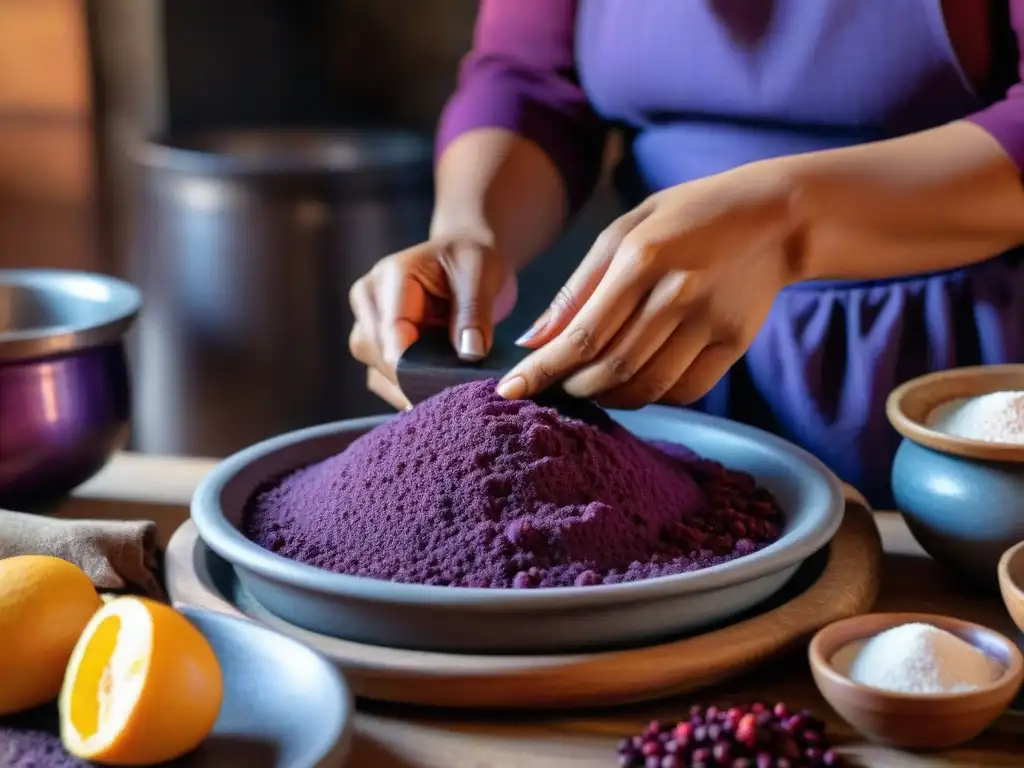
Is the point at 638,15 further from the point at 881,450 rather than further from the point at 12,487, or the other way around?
the point at 12,487

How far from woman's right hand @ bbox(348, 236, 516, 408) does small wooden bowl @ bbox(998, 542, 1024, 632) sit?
0.42m

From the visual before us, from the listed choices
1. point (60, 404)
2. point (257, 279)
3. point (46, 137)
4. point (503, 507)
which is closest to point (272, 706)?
point (503, 507)

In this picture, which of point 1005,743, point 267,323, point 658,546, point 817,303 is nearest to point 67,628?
point 658,546

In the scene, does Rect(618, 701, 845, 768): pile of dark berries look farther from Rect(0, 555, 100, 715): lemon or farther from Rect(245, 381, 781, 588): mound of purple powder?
Rect(0, 555, 100, 715): lemon

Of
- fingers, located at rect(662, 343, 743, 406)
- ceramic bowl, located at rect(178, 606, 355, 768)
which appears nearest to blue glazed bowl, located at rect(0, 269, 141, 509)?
ceramic bowl, located at rect(178, 606, 355, 768)

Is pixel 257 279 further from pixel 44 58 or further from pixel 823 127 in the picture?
pixel 823 127

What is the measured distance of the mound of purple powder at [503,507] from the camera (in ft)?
2.50

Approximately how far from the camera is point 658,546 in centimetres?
80

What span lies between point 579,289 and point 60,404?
1.41 feet

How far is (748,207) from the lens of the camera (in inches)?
36.9

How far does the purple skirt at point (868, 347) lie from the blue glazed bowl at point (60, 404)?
1.86 feet

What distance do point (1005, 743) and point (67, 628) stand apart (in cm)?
51

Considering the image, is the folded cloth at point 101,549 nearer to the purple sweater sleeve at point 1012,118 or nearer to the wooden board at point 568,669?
the wooden board at point 568,669

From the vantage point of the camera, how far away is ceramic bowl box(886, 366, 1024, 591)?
31.3 inches
